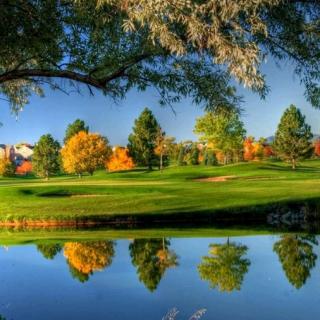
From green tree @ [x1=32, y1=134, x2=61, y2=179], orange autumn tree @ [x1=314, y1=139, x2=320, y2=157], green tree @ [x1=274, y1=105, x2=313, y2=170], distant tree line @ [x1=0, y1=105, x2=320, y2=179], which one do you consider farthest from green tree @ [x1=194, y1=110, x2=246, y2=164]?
orange autumn tree @ [x1=314, y1=139, x2=320, y2=157]

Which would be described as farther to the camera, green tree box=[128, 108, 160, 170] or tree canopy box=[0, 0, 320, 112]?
green tree box=[128, 108, 160, 170]

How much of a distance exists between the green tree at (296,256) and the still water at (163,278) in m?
0.04

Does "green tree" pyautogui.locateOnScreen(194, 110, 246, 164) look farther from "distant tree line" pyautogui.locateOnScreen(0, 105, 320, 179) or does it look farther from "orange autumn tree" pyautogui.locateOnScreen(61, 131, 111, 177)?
"orange autumn tree" pyautogui.locateOnScreen(61, 131, 111, 177)

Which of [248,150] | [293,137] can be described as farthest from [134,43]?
[248,150]

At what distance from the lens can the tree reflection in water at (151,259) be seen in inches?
776

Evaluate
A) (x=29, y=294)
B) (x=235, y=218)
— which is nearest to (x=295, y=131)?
(x=235, y=218)

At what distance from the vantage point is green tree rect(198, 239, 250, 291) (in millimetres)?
18455

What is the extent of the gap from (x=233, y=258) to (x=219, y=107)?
1241 centimetres

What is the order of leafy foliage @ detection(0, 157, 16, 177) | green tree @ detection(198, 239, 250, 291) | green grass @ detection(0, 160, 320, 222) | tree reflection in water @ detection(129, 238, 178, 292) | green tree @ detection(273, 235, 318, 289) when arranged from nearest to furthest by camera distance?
green tree @ detection(198, 239, 250, 291) < green tree @ detection(273, 235, 318, 289) < tree reflection in water @ detection(129, 238, 178, 292) < green grass @ detection(0, 160, 320, 222) < leafy foliage @ detection(0, 157, 16, 177)

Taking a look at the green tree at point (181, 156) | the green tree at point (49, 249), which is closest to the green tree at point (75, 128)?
the green tree at point (181, 156)

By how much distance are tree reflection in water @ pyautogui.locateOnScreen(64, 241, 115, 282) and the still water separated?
4cm

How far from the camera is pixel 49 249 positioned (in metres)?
25.7

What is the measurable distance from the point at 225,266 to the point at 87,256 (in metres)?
6.31

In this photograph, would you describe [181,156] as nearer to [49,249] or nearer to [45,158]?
[45,158]
